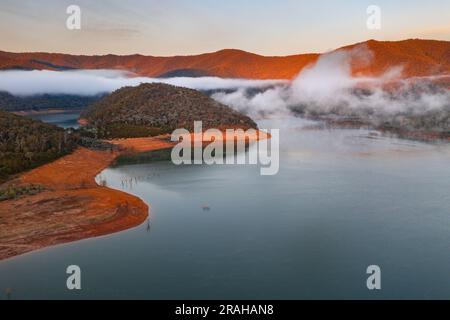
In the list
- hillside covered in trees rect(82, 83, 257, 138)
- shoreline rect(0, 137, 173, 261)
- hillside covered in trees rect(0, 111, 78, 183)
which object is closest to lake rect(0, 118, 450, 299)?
shoreline rect(0, 137, 173, 261)

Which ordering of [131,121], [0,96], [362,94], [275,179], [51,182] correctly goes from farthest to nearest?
[0,96], [362,94], [131,121], [275,179], [51,182]

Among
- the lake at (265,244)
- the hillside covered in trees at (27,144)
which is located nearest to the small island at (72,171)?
the hillside covered in trees at (27,144)

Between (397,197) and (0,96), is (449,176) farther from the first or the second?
(0,96)

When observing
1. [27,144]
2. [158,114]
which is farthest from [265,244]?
[158,114]

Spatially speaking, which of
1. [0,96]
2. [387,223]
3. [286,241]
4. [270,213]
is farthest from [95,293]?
[0,96]
